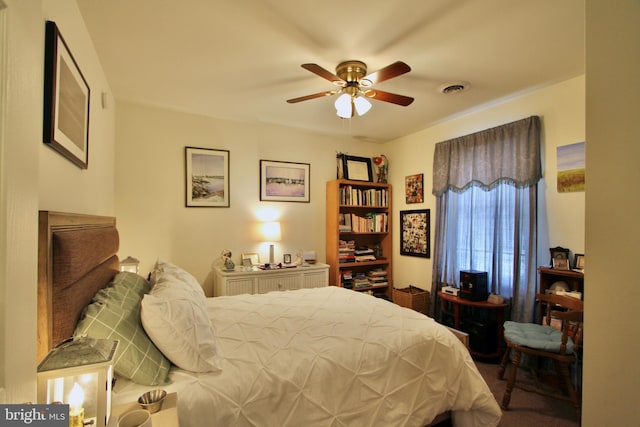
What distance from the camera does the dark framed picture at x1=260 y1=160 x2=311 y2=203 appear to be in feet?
12.2

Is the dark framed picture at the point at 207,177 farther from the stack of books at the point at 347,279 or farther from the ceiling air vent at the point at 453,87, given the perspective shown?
the ceiling air vent at the point at 453,87

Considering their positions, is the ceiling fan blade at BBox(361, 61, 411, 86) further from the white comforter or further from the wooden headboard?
the wooden headboard

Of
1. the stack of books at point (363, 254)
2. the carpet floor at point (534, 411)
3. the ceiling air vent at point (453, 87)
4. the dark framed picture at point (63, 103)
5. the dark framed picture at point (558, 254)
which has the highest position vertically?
the ceiling air vent at point (453, 87)

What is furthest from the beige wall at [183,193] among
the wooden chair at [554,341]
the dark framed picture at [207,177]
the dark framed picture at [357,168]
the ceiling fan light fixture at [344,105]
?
the wooden chair at [554,341]

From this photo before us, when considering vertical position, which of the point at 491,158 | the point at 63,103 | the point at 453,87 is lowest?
the point at 63,103

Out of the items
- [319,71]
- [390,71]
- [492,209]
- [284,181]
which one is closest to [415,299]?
[492,209]

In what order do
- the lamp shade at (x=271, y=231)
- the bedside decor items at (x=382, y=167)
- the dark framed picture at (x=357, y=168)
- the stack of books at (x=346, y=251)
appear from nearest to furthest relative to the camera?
the lamp shade at (x=271, y=231) → the stack of books at (x=346, y=251) → the dark framed picture at (x=357, y=168) → the bedside decor items at (x=382, y=167)

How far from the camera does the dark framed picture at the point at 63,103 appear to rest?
115 cm

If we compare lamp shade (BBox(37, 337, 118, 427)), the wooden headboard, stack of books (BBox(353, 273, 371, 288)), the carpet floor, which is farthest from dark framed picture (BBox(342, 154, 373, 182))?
lamp shade (BBox(37, 337, 118, 427))

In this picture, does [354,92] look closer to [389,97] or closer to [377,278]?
[389,97]

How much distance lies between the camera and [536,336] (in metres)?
2.27

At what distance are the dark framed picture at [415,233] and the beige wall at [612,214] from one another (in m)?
2.96

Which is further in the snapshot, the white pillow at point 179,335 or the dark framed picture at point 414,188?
the dark framed picture at point 414,188

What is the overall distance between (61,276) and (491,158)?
3.51 metres
